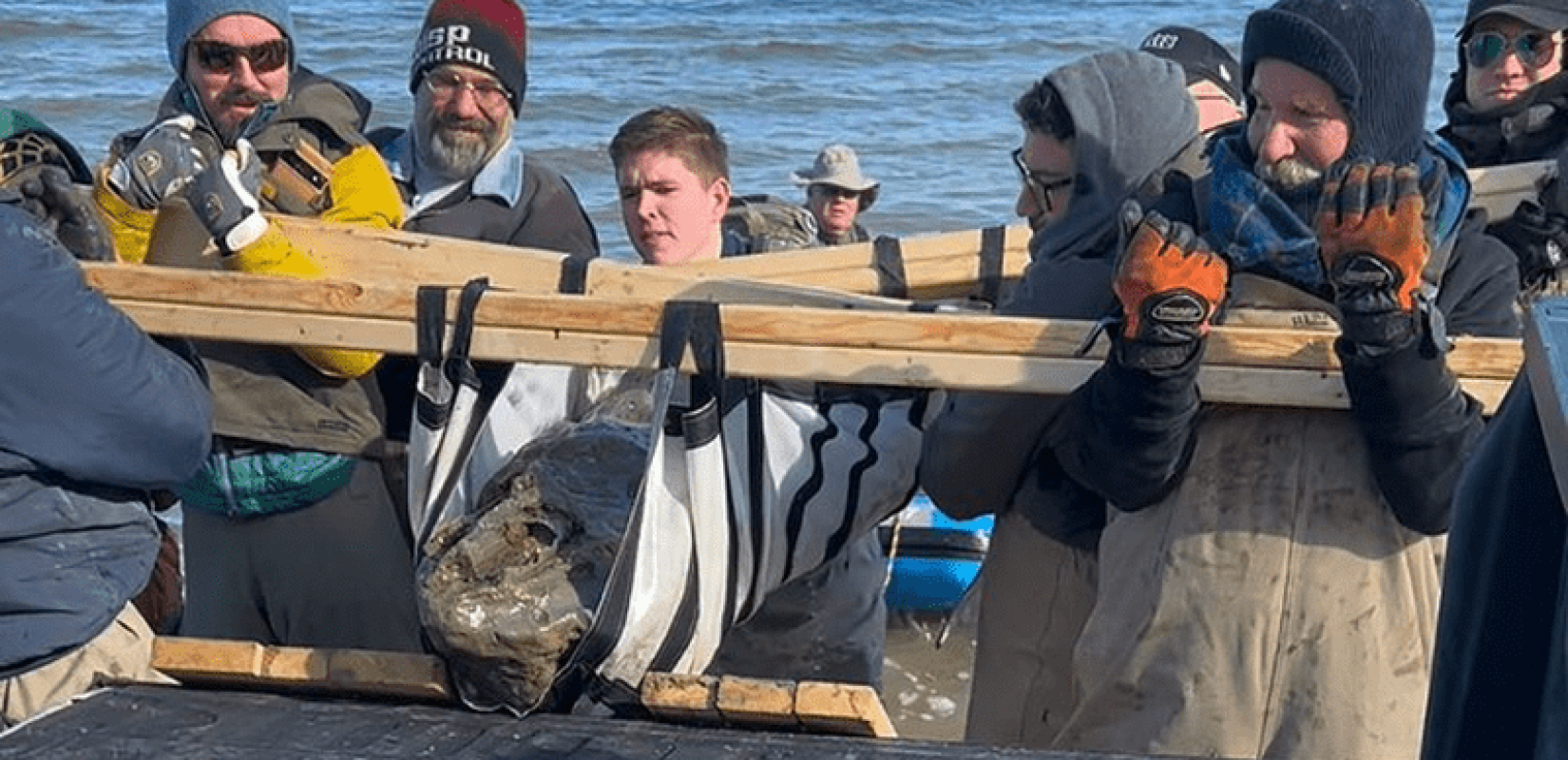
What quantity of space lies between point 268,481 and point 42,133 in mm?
755

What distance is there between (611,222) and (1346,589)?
30.4ft

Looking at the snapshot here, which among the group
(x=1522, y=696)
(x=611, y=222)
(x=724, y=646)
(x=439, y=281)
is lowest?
(x=611, y=222)

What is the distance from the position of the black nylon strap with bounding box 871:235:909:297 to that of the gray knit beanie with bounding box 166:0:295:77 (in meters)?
1.43

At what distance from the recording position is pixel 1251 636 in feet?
12.9

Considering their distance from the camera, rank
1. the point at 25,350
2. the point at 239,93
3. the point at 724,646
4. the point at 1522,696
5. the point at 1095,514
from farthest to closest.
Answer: the point at 239,93 < the point at 724,646 < the point at 1095,514 < the point at 25,350 < the point at 1522,696

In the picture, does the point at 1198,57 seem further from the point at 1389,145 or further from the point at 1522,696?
the point at 1522,696

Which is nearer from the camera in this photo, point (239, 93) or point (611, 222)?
point (239, 93)

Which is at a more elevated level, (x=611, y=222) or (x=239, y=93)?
(x=239, y=93)

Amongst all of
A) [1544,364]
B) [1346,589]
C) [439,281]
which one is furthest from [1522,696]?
[439,281]

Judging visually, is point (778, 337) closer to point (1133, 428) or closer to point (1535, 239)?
point (1133, 428)

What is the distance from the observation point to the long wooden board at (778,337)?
12.7 ft

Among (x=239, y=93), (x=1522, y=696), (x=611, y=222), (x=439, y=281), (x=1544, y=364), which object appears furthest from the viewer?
(x=611, y=222)

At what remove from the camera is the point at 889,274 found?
476 cm

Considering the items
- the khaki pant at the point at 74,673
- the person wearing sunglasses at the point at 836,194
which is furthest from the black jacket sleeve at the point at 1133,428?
the person wearing sunglasses at the point at 836,194
